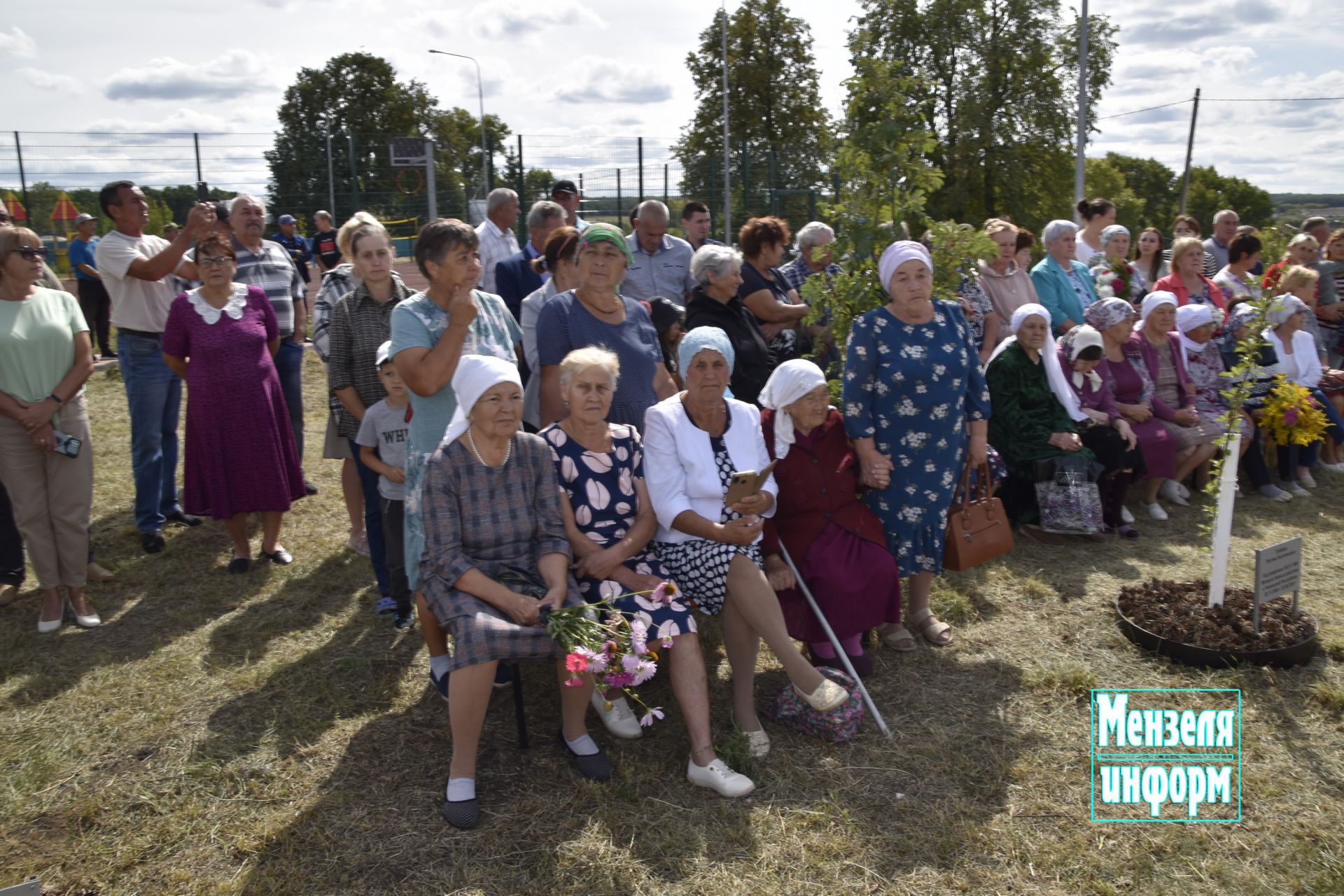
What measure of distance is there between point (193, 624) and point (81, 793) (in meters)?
1.53

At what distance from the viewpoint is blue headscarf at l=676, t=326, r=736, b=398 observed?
375 centimetres

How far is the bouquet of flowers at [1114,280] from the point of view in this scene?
741 cm

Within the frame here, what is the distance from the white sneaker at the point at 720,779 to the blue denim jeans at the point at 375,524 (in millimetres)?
2077

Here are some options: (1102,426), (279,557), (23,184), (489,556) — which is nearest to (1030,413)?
(1102,426)

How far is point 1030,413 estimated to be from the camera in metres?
5.98

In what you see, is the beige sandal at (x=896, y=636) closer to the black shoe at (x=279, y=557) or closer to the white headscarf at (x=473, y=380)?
the white headscarf at (x=473, y=380)

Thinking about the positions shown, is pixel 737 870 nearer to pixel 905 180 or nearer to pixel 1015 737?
pixel 1015 737

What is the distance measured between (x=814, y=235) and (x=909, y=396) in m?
2.75

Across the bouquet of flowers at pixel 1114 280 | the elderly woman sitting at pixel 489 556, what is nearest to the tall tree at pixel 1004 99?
the bouquet of flowers at pixel 1114 280

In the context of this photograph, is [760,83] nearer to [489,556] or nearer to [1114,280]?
[1114,280]

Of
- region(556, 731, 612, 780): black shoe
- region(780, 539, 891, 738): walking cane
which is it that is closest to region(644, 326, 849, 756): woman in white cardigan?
region(780, 539, 891, 738): walking cane

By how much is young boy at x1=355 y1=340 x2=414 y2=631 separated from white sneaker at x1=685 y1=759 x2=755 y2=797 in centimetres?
188

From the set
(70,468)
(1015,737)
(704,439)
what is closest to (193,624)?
(70,468)

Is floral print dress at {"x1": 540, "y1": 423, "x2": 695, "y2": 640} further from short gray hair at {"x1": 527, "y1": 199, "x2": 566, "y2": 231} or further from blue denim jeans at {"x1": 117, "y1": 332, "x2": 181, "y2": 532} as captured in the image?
blue denim jeans at {"x1": 117, "y1": 332, "x2": 181, "y2": 532}
